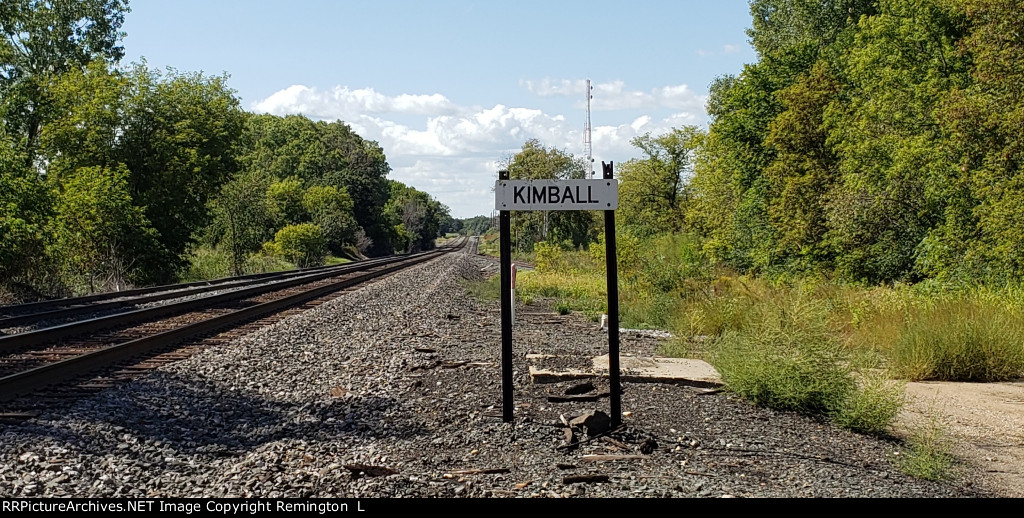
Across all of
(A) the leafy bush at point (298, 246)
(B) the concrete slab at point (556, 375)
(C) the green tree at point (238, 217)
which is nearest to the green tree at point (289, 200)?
(A) the leafy bush at point (298, 246)

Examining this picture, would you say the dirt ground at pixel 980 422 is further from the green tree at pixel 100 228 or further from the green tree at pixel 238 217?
the green tree at pixel 238 217

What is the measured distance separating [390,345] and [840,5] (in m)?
36.0

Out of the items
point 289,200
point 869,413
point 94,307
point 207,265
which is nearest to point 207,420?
point 869,413

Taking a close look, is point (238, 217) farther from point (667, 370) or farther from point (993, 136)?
point (667, 370)

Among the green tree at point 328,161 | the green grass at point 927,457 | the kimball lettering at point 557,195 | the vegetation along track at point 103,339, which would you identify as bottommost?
the green grass at point 927,457

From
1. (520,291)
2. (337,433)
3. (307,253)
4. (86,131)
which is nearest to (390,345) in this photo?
(337,433)

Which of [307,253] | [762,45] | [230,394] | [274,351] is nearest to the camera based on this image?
[230,394]

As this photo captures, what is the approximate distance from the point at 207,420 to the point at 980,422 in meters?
8.08

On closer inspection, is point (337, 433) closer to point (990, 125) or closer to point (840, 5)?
point (990, 125)

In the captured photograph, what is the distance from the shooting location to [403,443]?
7957 millimetres

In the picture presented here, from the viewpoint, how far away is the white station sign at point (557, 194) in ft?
27.5

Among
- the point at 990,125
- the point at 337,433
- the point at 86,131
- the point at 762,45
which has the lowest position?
the point at 337,433

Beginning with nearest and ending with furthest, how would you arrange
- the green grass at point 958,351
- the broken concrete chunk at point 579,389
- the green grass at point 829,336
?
the green grass at point 829,336
the broken concrete chunk at point 579,389
the green grass at point 958,351
